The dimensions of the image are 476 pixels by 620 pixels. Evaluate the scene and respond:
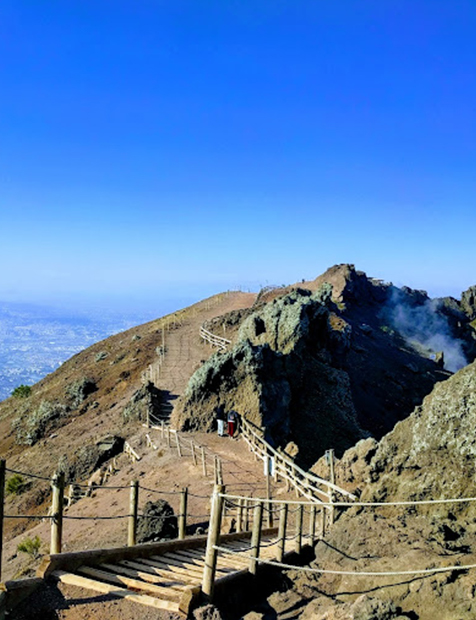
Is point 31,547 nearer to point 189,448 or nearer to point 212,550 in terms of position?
point 189,448

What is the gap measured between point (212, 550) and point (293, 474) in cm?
906

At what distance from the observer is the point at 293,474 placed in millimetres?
15617

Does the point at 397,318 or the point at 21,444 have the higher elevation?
the point at 397,318

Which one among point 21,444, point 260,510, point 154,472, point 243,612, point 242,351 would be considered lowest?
point 21,444

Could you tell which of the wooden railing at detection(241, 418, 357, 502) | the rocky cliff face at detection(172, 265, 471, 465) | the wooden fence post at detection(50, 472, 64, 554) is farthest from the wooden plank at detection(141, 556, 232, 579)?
the rocky cliff face at detection(172, 265, 471, 465)

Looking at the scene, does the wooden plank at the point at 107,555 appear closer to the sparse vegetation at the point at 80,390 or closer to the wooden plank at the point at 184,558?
the wooden plank at the point at 184,558

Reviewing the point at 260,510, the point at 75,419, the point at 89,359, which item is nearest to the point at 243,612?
the point at 260,510

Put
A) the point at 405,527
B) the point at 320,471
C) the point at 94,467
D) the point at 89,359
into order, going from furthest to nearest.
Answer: the point at 89,359 < the point at 94,467 < the point at 320,471 < the point at 405,527

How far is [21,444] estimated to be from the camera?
104ft

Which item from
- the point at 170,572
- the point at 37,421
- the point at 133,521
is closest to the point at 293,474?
the point at 133,521

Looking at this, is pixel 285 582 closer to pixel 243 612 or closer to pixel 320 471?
pixel 243 612

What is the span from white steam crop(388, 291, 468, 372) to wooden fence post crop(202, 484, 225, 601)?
5267 centimetres

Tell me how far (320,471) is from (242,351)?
8406mm

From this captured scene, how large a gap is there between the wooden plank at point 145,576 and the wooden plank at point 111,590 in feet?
1.54
